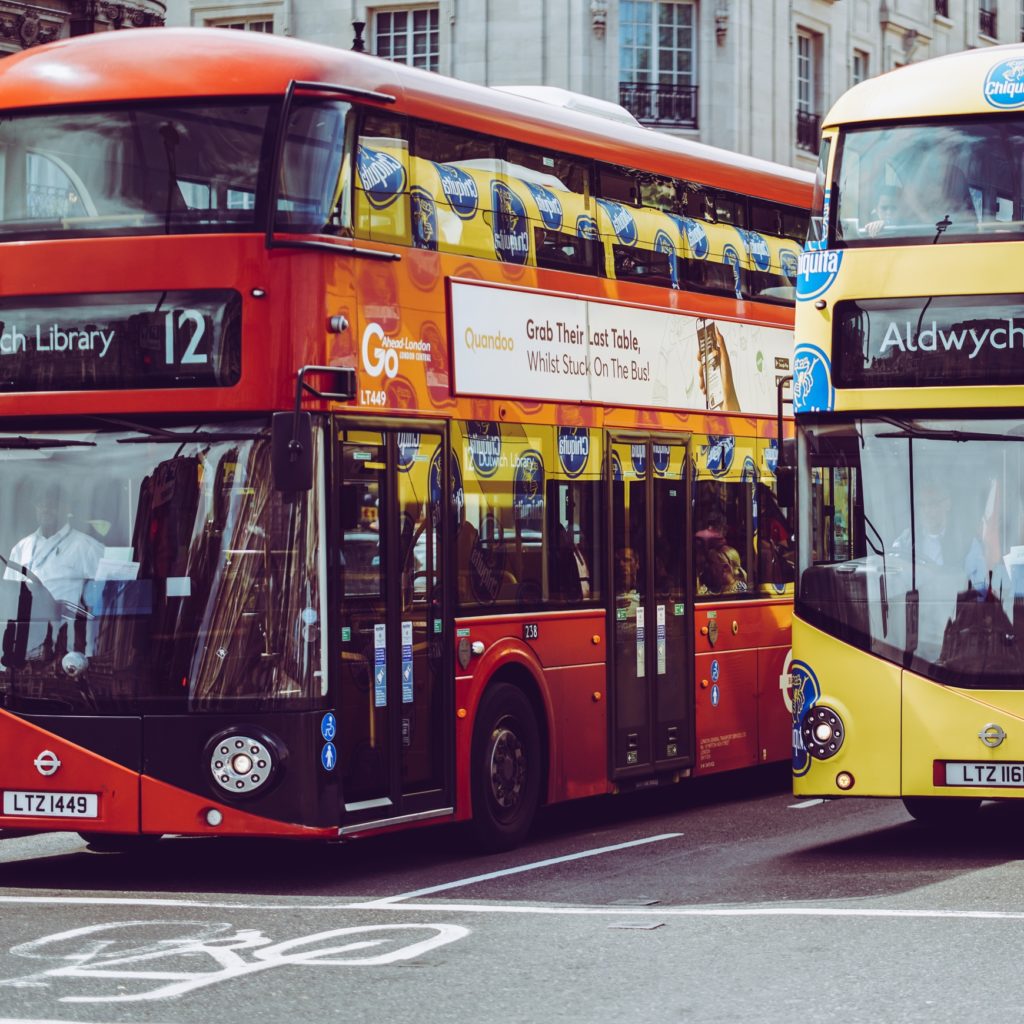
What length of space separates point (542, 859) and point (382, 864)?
0.87 meters

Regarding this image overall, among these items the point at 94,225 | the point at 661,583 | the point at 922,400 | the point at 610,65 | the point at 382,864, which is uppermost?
the point at 610,65

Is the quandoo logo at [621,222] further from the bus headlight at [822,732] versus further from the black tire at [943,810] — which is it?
the black tire at [943,810]

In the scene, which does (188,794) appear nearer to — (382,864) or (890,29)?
(382,864)

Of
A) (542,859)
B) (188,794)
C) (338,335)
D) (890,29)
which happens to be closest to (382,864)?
(542,859)

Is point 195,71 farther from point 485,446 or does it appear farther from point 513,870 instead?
point 513,870

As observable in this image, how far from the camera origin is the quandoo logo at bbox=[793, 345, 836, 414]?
13.0m

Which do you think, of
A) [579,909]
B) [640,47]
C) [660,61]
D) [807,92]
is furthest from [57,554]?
[807,92]

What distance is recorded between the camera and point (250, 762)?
1151 cm

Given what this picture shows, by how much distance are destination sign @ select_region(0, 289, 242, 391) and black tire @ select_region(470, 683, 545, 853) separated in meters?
2.70

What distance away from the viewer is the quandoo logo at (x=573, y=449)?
46.5ft

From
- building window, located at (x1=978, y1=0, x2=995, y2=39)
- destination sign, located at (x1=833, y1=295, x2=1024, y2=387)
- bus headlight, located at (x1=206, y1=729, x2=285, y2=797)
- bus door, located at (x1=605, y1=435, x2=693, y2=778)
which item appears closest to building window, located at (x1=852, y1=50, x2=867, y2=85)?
building window, located at (x1=978, y1=0, x2=995, y2=39)

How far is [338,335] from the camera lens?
38.9 ft

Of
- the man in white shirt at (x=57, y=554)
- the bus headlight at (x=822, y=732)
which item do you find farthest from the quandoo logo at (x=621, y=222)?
the man in white shirt at (x=57, y=554)

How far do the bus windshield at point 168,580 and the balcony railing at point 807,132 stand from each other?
99.5 ft
